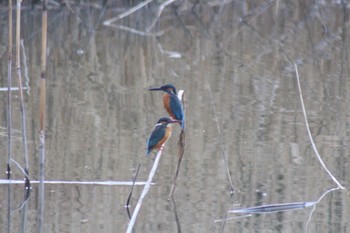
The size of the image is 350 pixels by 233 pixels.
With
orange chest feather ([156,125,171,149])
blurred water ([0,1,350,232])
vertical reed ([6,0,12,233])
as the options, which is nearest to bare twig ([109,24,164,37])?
blurred water ([0,1,350,232])

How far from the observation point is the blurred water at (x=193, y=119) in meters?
3.89

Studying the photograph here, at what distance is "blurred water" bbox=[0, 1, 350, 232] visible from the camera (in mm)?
3887

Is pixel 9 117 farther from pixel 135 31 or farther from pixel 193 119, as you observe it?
pixel 135 31

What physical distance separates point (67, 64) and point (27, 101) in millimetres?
1615

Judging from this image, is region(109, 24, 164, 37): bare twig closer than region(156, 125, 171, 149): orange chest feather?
No

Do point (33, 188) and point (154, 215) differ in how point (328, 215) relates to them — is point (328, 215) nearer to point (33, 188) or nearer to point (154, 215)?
point (154, 215)

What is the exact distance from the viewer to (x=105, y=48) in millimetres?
8594

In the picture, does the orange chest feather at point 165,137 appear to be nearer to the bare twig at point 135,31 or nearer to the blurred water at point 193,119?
the blurred water at point 193,119

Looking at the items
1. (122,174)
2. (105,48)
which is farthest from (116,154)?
(105,48)

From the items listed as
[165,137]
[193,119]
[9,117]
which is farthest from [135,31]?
[165,137]

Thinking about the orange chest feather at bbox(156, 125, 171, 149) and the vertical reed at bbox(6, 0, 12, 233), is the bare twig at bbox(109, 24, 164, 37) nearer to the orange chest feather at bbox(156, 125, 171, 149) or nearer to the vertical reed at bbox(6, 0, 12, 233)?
the vertical reed at bbox(6, 0, 12, 233)

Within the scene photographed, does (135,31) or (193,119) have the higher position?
(135,31)

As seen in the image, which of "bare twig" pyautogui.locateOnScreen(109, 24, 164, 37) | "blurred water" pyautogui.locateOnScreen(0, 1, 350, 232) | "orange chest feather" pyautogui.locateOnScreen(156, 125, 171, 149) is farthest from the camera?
"bare twig" pyautogui.locateOnScreen(109, 24, 164, 37)

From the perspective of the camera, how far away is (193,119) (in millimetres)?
5594
